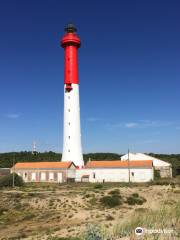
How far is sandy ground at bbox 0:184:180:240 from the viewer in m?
24.3

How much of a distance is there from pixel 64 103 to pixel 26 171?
14776 mm

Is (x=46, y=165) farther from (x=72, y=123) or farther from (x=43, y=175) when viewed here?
(x=72, y=123)

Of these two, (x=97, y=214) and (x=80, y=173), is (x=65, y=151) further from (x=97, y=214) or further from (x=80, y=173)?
(x=97, y=214)

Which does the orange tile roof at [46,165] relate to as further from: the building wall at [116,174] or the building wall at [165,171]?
the building wall at [165,171]

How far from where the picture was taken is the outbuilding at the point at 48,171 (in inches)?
2324

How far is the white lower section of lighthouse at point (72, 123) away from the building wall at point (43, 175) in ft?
11.5

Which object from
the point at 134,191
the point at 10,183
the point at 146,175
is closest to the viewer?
the point at 134,191

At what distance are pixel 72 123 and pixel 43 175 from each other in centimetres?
1115

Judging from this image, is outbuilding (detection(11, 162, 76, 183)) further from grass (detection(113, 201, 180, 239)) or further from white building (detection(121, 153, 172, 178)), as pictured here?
grass (detection(113, 201, 180, 239))

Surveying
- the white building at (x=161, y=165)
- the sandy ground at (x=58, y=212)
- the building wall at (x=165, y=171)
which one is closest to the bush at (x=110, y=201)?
the sandy ground at (x=58, y=212)

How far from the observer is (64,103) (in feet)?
195

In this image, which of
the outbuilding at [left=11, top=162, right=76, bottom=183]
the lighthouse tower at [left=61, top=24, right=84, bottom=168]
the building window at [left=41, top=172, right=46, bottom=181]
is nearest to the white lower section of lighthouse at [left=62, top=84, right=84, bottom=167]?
the lighthouse tower at [left=61, top=24, right=84, bottom=168]

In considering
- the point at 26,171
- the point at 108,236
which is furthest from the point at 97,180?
the point at 108,236

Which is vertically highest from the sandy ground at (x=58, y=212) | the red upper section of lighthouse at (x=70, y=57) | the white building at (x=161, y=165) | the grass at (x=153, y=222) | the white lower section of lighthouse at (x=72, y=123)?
the red upper section of lighthouse at (x=70, y=57)
